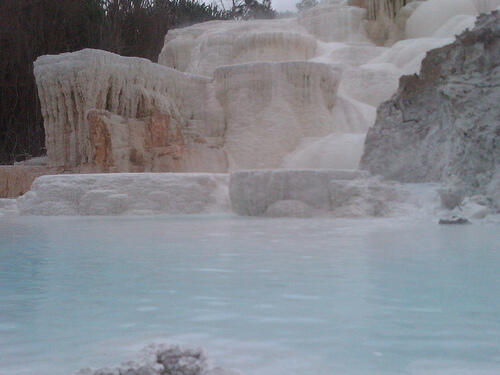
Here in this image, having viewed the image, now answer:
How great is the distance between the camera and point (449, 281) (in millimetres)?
2559

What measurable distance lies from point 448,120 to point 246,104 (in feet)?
24.1

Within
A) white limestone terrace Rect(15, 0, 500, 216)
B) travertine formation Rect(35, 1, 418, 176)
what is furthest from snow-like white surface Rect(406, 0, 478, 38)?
travertine formation Rect(35, 1, 418, 176)

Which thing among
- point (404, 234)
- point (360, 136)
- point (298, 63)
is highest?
point (298, 63)

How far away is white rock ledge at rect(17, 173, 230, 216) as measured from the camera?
8961 mm

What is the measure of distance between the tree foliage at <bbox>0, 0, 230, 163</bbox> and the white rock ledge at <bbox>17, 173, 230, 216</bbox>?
32.2ft

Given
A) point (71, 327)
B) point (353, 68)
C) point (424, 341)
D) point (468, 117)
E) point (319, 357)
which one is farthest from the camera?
point (353, 68)

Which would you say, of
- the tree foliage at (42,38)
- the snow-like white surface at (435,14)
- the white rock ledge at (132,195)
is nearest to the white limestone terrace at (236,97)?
the snow-like white surface at (435,14)

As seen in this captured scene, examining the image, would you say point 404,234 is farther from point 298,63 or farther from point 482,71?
point 298,63

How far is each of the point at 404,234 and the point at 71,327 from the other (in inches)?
137

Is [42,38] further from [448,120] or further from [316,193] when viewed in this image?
[448,120]

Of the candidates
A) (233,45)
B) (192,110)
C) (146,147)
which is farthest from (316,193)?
(233,45)

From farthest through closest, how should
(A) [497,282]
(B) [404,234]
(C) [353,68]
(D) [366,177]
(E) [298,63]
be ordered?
1. (C) [353,68]
2. (E) [298,63]
3. (D) [366,177]
4. (B) [404,234]
5. (A) [497,282]

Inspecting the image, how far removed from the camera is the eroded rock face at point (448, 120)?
22.2ft

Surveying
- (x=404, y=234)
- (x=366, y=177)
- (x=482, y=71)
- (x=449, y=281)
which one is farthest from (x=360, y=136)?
(x=449, y=281)
